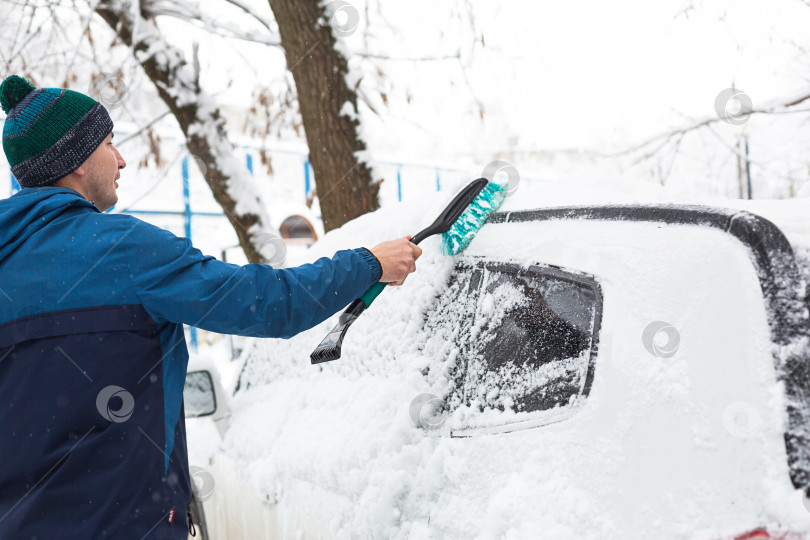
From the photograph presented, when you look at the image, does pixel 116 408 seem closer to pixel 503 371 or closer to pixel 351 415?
pixel 351 415

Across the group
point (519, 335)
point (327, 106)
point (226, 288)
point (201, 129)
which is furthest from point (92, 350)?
point (201, 129)

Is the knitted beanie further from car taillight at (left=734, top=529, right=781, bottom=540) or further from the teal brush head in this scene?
car taillight at (left=734, top=529, right=781, bottom=540)

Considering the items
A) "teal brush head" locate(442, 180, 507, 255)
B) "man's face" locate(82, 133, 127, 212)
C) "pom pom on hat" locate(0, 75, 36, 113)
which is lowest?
"teal brush head" locate(442, 180, 507, 255)

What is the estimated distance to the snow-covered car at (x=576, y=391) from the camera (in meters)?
1.09

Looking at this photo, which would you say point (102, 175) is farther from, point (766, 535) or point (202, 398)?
point (766, 535)

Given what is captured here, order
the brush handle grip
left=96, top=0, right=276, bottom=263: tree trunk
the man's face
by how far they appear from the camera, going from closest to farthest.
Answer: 1. the man's face
2. the brush handle grip
3. left=96, top=0, right=276, bottom=263: tree trunk

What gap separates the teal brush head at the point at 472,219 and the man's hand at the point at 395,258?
12cm

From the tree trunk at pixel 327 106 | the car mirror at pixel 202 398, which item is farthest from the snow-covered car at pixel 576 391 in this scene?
the tree trunk at pixel 327 106

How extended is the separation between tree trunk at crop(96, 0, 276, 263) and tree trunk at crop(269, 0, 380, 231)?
0.71 meters

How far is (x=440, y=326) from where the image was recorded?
181 centimetres

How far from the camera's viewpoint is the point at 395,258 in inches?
70.9

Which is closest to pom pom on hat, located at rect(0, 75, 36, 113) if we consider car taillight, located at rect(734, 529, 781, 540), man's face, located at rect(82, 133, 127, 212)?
man's face, located at rect(82, 133, 127, 212)

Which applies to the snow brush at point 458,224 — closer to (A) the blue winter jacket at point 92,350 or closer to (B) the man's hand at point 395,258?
(B) the man's hand at point 395,258

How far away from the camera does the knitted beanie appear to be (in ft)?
5.33
